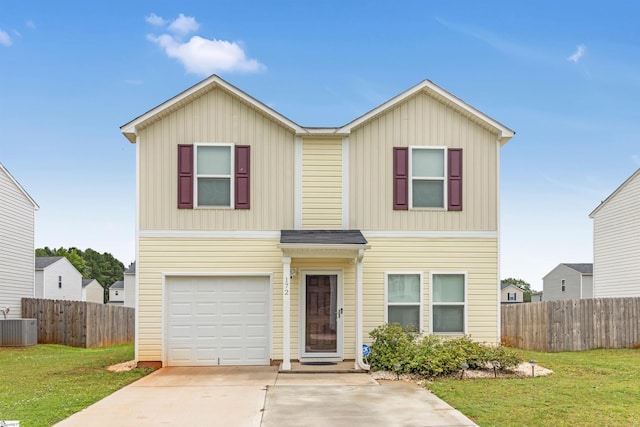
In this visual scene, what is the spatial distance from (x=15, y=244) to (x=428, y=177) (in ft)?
64.2

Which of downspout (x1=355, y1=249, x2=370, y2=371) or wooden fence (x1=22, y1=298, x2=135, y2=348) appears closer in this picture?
downspout (x1=355, y1=249, x2=370, y2=371)

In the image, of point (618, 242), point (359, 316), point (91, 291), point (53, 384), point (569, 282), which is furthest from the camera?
point (91, 291)

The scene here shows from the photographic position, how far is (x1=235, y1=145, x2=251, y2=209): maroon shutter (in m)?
14.9

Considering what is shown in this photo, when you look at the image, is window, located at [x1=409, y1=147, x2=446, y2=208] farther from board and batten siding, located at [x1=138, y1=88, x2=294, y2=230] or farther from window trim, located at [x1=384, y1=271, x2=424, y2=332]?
board and batten siding, located at [x1=138, y1=88, x2=294, y2=230]

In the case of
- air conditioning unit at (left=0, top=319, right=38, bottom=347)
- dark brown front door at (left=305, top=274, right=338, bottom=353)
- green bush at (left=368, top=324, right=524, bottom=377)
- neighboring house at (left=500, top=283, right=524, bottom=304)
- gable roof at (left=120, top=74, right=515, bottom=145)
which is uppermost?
gable roof at (left=120, top=74, right=515, bottom=145)

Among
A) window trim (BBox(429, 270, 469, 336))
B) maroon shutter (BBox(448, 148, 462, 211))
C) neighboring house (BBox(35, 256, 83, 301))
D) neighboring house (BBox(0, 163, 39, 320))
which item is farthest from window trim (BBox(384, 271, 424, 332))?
neighboring house (BBox(35, 256, 83, 301))

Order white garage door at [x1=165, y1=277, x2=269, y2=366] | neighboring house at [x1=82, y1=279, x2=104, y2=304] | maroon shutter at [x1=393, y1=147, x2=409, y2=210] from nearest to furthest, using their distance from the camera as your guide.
→ 1. white garage door at [x1=165, y1=277, x2=269, y2=366]
2. maroon shutter at [x1=393, y1=147, x2=409, y2=210]
3. neighboring house at [x1=82, y1=279, x2=104, y2=304]

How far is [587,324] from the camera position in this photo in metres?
20.5

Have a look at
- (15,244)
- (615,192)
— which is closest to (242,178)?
(15,244)

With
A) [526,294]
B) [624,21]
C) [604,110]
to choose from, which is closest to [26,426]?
[624,21]

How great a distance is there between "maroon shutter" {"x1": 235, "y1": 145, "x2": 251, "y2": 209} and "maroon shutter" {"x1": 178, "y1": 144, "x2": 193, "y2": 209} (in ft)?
3.51

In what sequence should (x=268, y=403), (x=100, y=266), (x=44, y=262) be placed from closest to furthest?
(x=268, y=403) → (x=44, y=262) → (x=100, y=266)

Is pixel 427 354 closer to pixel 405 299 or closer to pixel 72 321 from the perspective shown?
pixel 405 299

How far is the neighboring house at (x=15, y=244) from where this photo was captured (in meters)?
25.7
